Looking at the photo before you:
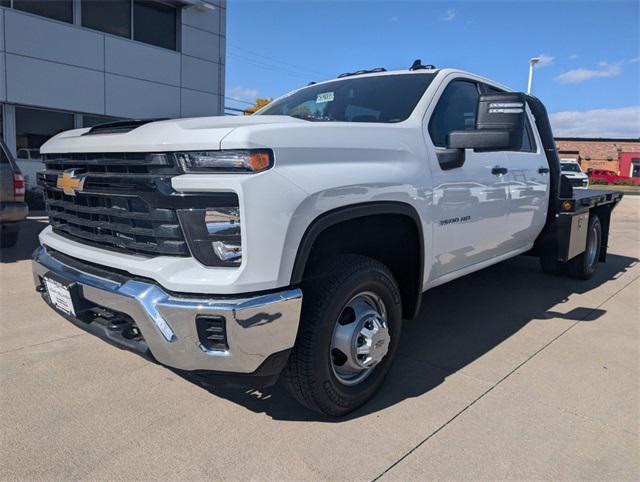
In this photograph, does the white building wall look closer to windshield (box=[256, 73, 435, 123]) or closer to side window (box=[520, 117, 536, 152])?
windshield (box=[256, 73, 435, 123])

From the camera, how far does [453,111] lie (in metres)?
3.74

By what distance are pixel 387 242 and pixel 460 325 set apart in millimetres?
1641

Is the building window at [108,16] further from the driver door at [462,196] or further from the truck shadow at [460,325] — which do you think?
the driver door at [462,196]

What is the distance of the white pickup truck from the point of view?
86.4 inches

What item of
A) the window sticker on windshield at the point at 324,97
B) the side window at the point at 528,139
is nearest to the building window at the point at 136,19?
the window sticker on windshield at the point at 324,97

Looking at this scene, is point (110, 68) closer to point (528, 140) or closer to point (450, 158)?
point (528, 140)


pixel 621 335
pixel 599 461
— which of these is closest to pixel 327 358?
pixel 599 461

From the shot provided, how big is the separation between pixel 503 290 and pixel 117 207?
4424mm

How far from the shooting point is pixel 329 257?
2.78m

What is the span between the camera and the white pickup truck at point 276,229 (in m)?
2.19

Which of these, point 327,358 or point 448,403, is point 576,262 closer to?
point 448,403

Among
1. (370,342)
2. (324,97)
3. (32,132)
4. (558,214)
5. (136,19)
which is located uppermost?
Answer: (136,19)

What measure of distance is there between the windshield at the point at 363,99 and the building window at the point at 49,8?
11772mm

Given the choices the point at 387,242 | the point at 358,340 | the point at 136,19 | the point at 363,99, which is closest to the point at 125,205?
the point at 358,340
